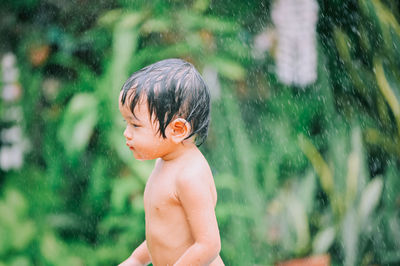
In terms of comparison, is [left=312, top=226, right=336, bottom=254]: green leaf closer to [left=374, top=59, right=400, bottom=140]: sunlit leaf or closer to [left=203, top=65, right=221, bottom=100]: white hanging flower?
[left=374, top=59, right=400, bottom=140]: sunlit leaf

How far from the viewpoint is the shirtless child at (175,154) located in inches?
53.5

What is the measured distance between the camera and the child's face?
138cm

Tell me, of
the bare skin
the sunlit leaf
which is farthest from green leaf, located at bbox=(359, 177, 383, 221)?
the bare skin

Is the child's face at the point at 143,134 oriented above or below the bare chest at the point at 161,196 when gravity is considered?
above

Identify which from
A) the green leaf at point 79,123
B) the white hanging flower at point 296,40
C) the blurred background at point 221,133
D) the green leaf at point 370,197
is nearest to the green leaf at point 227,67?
the blurred background at point 221,133

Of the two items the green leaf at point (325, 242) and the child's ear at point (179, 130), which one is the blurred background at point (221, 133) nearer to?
the green leaf at point (325, 242)

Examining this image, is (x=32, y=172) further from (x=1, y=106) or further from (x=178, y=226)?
(x=178, y=226)

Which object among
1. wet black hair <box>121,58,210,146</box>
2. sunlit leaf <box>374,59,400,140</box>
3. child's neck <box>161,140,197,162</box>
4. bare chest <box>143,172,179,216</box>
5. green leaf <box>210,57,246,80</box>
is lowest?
green leaf <box>210,57,246,80</box>

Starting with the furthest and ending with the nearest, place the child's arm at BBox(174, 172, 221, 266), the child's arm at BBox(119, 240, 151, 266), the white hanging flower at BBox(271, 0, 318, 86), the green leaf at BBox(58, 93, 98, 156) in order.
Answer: the white hanging flower at BBox(271, 0, 318, 86), the green leaf at BBox(58, 93, 98, 156), the child's arm at BBox(119, 240, 151, 266), the child's arm at BBox(174, 172, 221, 266)

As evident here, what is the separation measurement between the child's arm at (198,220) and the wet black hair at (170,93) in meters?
0.14

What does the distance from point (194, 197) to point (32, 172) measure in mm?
1849

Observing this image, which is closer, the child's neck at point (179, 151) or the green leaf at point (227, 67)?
the child's neck at point (179, 151)

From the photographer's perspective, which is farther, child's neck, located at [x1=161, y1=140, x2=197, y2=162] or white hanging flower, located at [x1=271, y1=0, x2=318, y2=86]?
white hanging flower, located at [x1=271, y1=0, x2=318, y2=86]

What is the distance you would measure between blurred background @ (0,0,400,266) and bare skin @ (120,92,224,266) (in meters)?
1.42
